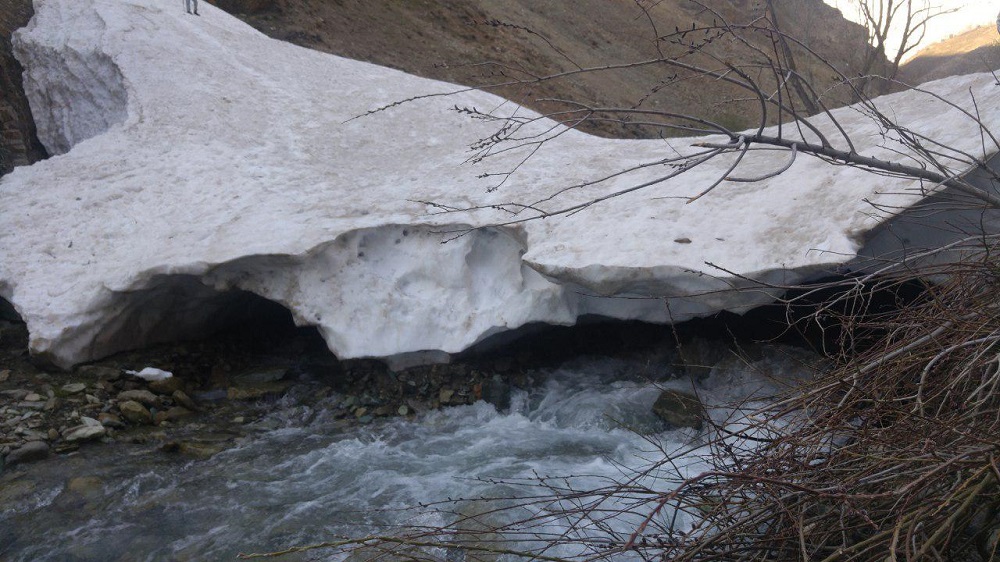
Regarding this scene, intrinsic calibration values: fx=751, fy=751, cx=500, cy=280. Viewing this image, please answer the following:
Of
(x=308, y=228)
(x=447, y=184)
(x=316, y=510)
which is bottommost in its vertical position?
(x=316, y=510)

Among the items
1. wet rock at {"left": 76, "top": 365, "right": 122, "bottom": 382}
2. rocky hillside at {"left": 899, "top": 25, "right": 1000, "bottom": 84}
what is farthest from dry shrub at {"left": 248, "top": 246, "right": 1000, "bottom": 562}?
rocky hillside at {"left": 899, "top": 25, "right": 1000, "bottom": 84}

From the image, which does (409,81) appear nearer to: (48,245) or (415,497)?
(48,245)

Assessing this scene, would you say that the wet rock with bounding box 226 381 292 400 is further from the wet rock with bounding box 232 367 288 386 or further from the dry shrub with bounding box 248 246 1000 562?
the dry shrub with bounding box 248 246 1000 562

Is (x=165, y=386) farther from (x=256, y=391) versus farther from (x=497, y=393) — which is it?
(x=497, y=393)

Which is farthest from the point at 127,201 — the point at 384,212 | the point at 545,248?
the point at 545,248

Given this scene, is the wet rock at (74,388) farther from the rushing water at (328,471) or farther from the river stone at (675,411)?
the river stone at (675,411)

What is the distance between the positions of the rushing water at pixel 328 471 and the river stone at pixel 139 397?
41 cm

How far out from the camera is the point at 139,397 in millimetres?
4516

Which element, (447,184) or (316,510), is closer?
(316,510)

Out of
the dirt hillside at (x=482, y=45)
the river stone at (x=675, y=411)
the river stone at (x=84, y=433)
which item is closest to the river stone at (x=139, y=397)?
the river stone at (x=84, y=433)

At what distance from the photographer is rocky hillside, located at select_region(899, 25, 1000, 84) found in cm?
1941

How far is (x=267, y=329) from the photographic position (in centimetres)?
575

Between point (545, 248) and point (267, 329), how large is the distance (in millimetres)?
2600

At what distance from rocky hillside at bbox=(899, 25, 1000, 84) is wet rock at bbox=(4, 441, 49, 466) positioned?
19.5 m
